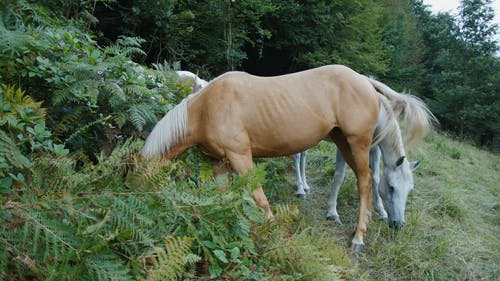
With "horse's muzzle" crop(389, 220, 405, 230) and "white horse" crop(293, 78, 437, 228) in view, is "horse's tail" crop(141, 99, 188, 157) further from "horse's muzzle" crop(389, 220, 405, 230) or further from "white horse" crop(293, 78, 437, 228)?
"horse's muzzle" crop(389, 220, 405, 230)

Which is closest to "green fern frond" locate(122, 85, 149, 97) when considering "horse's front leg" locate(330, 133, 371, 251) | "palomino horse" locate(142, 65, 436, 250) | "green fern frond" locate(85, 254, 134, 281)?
"palomino horse" locate(142, 65, 436, 250)

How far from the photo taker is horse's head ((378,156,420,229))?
11.8 feet

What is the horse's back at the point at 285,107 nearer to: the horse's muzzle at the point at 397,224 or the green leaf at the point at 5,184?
the horse's muzzle at the point at 397,224

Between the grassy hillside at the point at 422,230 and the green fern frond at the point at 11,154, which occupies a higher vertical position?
the green fern frond at the point at 11,154

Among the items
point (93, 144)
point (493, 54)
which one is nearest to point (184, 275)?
point (93, 144)

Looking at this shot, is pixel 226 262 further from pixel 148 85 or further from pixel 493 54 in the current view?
pixel 493 54

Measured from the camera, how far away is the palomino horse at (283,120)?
2.83 metres

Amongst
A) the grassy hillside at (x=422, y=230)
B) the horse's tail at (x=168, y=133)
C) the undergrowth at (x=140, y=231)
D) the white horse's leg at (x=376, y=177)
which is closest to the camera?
the undergrowth at (x=140, y=231)

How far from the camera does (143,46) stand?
7.62 metres

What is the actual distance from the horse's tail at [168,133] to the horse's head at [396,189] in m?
2.11

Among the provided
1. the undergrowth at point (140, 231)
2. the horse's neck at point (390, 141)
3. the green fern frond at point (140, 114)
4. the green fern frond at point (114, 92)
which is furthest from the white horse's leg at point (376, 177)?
the green fern frond at point (114, 92)

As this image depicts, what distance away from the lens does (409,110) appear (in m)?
3.57

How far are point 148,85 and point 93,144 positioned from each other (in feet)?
2.61

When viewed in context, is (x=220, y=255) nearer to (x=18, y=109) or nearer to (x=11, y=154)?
(x=11, y=154)
